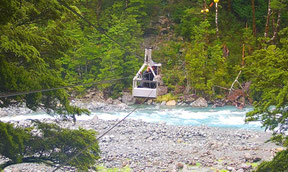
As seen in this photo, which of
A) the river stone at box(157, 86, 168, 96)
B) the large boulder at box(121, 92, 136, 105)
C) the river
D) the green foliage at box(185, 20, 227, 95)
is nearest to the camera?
the river

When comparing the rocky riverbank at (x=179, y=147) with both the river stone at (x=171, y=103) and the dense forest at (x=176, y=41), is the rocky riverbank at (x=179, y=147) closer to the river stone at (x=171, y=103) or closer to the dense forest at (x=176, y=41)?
the dense forest at (x=176, y=41)

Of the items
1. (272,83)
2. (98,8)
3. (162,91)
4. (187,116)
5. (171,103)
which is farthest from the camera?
(98,8)

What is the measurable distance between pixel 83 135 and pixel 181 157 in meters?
4.41

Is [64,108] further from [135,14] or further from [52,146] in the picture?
[135,14]

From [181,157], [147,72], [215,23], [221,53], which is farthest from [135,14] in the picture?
[181,157]

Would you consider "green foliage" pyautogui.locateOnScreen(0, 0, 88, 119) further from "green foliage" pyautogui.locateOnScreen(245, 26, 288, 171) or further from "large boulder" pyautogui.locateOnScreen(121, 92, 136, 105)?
"large boulder" pyautogui.locateOnScreen(121, 92, 136, 105)

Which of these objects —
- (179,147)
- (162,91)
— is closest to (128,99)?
(162,91)

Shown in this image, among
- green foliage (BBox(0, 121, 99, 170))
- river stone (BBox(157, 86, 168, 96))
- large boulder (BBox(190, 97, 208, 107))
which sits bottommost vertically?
large boulder (BBox(190, 97, 208, 107))

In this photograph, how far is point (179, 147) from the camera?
12.3 m

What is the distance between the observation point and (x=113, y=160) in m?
10.6

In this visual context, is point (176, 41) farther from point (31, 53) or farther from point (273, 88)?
point (31, 53)

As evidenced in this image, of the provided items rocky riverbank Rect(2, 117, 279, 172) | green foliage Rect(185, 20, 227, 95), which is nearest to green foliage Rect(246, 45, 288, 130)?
rocky riverbank Rect(2, 117, 279, 172)

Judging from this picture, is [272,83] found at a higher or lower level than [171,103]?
higher

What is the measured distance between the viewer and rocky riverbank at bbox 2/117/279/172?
33.6 feet
